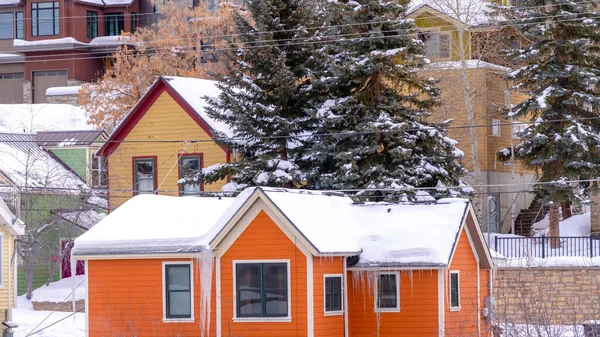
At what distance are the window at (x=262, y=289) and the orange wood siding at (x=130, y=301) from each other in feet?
2.89

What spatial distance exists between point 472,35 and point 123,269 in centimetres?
2675

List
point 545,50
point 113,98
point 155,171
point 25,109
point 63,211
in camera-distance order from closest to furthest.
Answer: point 545,50
point 155,171
point 63,211
point 113,98
point 25,109

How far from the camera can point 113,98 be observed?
5891 cm

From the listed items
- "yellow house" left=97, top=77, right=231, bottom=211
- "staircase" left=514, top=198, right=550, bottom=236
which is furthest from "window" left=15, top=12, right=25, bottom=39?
"staircase" left=514, top=198, right=550, bottom=236

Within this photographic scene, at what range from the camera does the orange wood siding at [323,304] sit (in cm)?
2800

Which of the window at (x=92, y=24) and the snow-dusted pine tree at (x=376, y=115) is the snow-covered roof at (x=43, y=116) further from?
the snow-dusted pine tree at (x=376, y=115)

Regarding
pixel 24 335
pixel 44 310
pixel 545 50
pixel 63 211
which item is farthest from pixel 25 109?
pixel 545 50

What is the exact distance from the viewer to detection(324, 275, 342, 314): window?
28.6 meters

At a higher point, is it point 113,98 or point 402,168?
point 113,98

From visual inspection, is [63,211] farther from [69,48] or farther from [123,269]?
[69,48]

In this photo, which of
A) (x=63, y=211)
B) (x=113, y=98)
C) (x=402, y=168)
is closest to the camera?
(x=402, y=168)

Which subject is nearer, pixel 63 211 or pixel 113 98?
pixel 63 211

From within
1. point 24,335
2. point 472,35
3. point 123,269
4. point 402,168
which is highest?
point 472,35

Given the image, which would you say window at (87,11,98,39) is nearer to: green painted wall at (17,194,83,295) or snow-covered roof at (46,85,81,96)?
snow-covered roof at (46,85,81,96)
